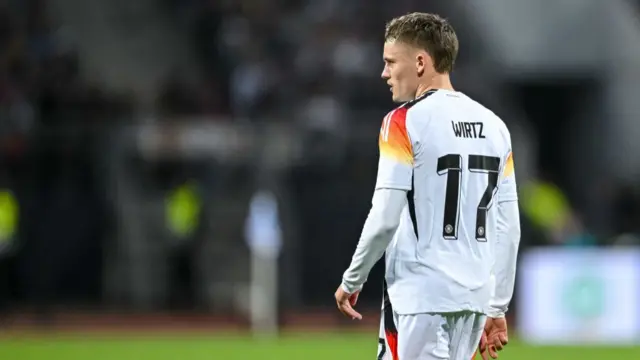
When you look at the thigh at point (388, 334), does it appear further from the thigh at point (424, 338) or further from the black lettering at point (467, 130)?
the black lettering at point (467, 130)

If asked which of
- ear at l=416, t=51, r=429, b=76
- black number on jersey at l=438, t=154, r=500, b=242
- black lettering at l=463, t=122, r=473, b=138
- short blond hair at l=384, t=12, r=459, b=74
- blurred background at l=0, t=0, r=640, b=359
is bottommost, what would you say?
blurred background at l=0, t=0, r=640, b=359

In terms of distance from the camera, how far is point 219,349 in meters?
13.5

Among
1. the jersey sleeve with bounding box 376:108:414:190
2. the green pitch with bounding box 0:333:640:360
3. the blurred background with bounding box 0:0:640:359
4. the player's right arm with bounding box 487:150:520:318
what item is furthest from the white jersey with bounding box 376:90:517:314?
the blurred background with bounding box 0:0:640:359

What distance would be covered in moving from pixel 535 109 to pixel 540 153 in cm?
82

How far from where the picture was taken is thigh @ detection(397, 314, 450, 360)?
457cm

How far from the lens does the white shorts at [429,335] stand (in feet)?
15.0

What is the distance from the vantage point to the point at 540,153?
2370cm

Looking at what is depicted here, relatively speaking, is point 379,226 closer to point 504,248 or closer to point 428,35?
point 504,248

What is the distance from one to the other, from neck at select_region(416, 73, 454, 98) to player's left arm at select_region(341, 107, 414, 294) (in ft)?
0.44

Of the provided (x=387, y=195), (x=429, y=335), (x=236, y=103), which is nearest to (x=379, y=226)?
(x=387, y=195)

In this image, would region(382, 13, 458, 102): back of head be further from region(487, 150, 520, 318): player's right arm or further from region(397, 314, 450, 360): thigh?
region(397, 314, 450, 360): thigh

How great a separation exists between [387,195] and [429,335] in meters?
0.50

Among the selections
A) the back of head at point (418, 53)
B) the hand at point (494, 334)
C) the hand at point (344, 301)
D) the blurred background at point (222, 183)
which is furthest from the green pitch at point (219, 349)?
the back of head at point (418, 53)

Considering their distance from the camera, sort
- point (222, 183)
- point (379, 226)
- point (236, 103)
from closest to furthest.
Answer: point (379, 226), point (222, 183), point (236, 103)
